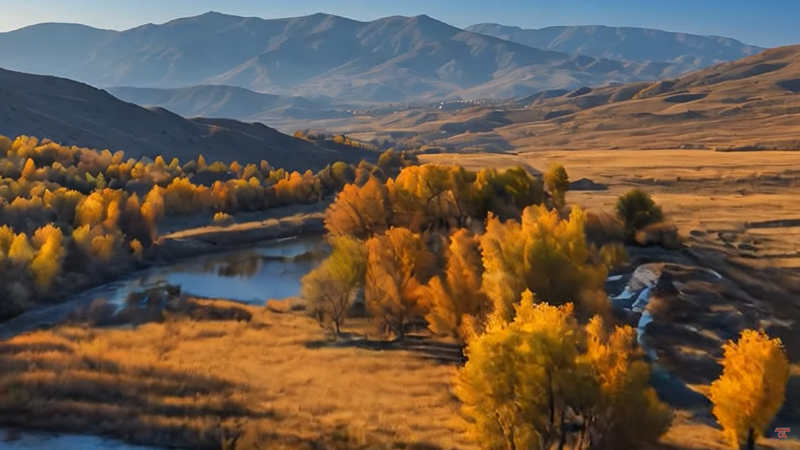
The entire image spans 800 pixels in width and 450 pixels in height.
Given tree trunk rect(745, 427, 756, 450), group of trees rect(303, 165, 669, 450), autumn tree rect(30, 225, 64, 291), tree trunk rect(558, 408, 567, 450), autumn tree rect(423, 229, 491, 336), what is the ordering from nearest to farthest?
1. group of trees rect(303, 165, 669, 450)
2. tree trunk rect(558, 408, 567, 450)
3. tree trunk rect(745, 427, 756, 450)
4. autumn tree rect(423, 229, 491, 336)
5. autumn tree rect(30, 225, 64, 291)

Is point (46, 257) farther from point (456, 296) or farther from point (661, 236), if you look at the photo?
point (661, 236)

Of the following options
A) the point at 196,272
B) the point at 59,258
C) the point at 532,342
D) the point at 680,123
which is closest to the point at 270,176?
the point at 196,272

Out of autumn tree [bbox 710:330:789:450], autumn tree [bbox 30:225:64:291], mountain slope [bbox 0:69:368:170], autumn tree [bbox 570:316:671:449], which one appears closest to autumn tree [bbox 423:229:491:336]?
autumn tree [bbox 570:316:671:449]

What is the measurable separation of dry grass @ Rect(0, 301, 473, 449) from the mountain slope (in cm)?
7926

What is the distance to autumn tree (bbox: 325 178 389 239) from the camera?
60.5 metres

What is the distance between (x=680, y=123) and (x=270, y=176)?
119m

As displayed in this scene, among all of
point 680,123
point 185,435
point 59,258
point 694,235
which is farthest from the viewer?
point 680,123

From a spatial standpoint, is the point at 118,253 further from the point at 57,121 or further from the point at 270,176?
the point at 57,121

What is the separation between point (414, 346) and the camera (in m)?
39.1

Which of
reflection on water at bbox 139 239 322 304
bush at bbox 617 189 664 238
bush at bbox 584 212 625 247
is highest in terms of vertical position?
bush at bbox 617 189 664 238

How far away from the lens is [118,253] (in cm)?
5988

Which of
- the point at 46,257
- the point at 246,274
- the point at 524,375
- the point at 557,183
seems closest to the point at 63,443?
the point at 524,375

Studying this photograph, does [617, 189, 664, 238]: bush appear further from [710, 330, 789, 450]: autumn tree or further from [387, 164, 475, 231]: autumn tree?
[710, 330, 789, 450]: autumn tree

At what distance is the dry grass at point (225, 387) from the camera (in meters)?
26.2
